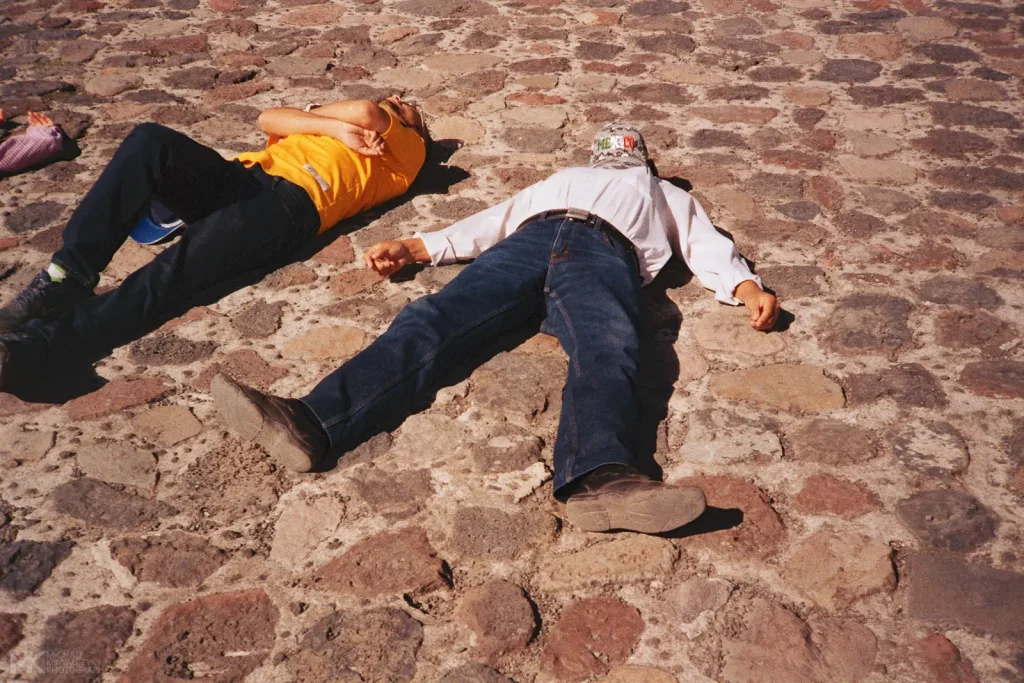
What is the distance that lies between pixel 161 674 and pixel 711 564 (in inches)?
56.7

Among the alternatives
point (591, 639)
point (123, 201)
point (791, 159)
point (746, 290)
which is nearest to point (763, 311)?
point (746, 290)

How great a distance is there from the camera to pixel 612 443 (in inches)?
110

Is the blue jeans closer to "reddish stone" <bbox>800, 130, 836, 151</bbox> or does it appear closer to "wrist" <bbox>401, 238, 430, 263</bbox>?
"wrist" <bbox>401, 238, 430, 263</bbox>

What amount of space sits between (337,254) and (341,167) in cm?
41

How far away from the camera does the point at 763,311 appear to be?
11.5 feet

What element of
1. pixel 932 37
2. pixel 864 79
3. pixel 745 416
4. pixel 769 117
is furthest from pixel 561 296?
pixel 932 37

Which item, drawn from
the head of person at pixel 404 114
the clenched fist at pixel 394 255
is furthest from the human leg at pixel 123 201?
the head of person at pixel 404 114

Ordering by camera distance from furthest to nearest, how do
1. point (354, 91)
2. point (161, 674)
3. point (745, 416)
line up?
point (354, 91) → point (745, 416) → point (161, 674)

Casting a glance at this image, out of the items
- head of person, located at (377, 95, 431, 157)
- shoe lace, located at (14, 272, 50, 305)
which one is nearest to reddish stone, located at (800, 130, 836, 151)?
head of person, located at (377, 95, 431, 157)

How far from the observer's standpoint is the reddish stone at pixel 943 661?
224 cm

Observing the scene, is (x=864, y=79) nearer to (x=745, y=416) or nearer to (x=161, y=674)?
(x=745, y=416)

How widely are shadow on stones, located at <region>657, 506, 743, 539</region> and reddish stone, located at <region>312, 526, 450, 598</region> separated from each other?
0.66 metres

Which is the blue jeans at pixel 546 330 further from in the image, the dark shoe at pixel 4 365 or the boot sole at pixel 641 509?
the dark shoe at pixel 4 365

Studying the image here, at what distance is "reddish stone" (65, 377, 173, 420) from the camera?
10.5 feet
